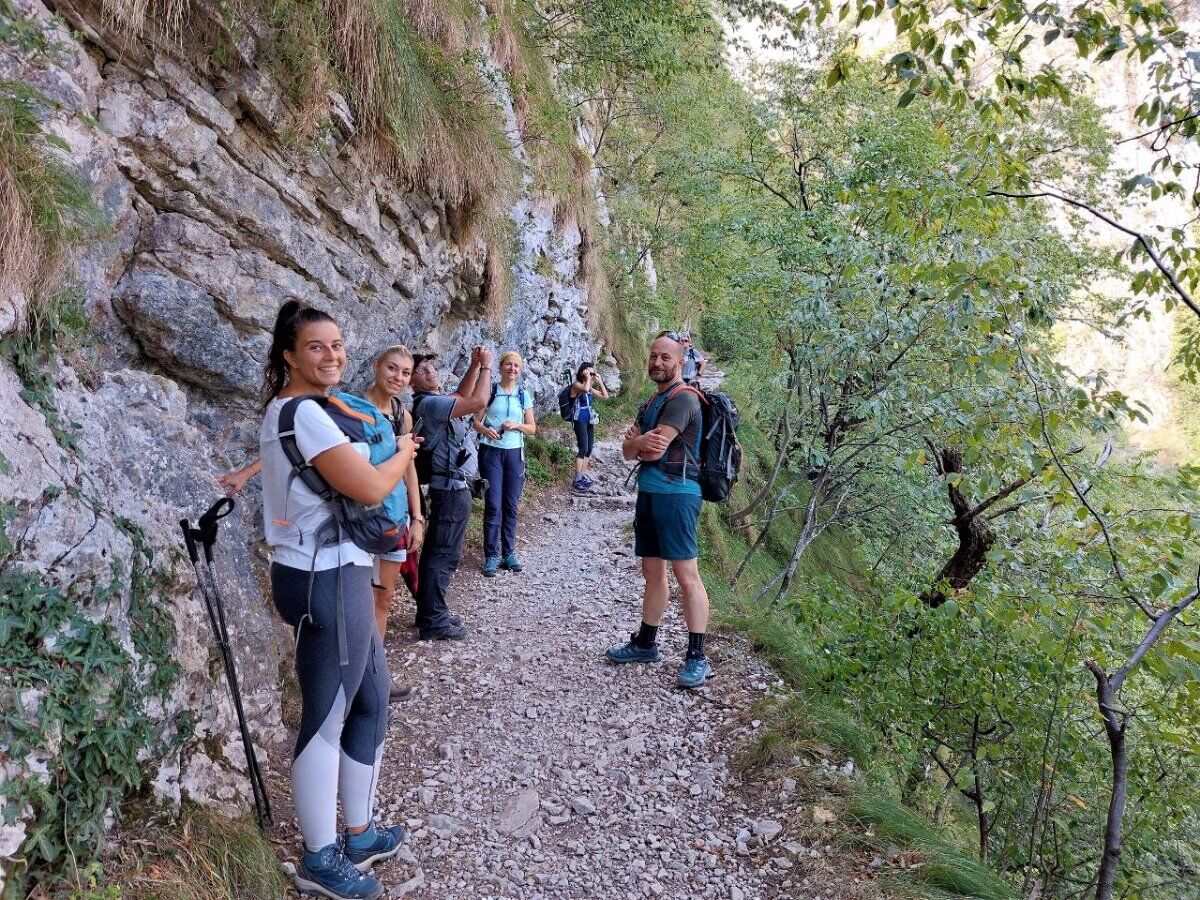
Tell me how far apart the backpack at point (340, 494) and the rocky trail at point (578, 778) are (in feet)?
5.13

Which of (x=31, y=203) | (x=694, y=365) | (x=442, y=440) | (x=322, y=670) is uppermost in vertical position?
(x=694, y=365)

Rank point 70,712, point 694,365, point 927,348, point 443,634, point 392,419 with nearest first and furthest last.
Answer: point 70,712 < point 392,419 < point 443,634 < point 694,365 < point 927,348

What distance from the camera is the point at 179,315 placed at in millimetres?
4336

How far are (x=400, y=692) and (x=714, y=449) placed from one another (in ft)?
8.89

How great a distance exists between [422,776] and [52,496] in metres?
2.34

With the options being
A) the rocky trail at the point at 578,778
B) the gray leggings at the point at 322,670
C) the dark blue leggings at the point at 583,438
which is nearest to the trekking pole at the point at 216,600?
the gray leggings at the point at 322,670

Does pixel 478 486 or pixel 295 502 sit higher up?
pixel 295 502

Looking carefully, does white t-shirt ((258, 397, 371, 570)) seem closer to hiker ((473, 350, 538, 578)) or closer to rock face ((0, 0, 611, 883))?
rock face ((0, 0, 611, 883))

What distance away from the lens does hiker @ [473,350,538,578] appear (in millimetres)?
7161

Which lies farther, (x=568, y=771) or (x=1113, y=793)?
(x=568, y=771)

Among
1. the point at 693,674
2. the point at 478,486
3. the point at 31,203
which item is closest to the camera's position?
the point at 31,203

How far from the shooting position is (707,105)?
1577 cm

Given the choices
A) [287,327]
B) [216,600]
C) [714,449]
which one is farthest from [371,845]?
[714,449]

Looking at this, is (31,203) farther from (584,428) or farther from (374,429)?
(584,428)
